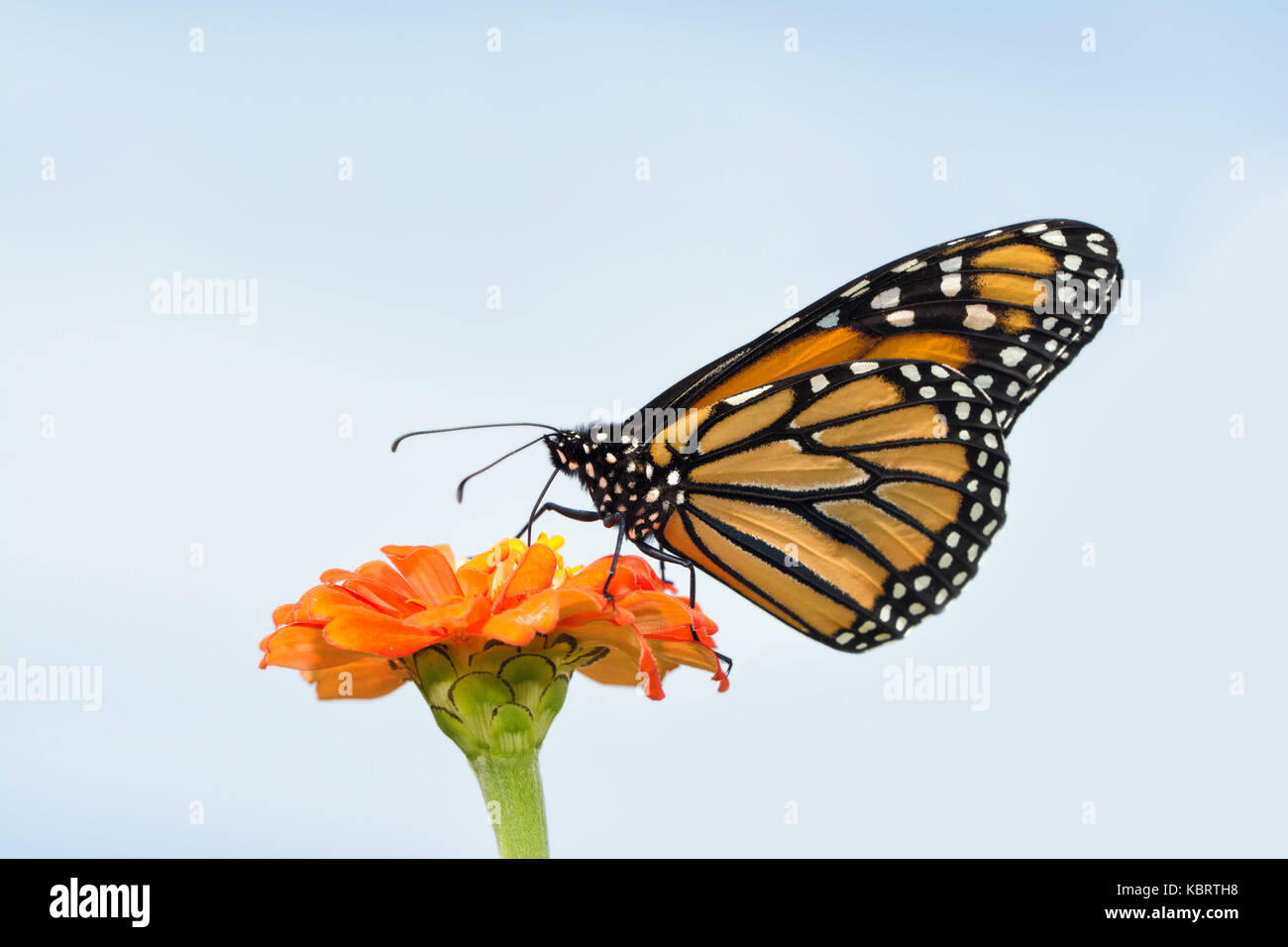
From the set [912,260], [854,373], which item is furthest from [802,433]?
[912,260]

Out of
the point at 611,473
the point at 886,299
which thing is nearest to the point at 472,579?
the point at 611,473

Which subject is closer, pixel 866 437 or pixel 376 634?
pixel 376 634

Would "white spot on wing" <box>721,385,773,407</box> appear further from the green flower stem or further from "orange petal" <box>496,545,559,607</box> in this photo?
the green flower stem

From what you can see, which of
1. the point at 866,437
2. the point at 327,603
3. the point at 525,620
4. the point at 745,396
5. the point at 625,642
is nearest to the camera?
the point at 525,620

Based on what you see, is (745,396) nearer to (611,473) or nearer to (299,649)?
(611,473)

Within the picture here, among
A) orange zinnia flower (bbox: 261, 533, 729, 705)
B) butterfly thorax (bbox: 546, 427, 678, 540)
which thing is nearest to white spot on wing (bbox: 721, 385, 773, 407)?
butterfly thorax (bbox: 546, 427, 678, 540)

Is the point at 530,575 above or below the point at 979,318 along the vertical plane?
below

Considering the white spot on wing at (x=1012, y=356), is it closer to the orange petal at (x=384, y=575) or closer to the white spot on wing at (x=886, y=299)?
the white spot on wing at (x=886, y=299)
